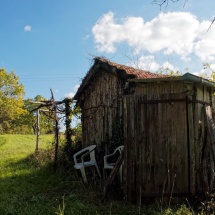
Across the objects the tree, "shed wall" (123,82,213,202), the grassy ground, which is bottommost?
the grassy ground

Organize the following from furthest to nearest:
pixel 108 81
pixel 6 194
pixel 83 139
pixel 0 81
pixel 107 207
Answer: pixel 0 81
pixel 83 139
pixel 108 81
pixel 6 194
pixel 107 207

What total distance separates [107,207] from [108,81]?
188 inches

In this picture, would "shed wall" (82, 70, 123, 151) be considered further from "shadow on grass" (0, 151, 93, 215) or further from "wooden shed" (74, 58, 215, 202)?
"wooden shed" (74, 58, 215, 202)

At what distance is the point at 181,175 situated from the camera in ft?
20.9

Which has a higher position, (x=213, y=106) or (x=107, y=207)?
(x=213, y=106)

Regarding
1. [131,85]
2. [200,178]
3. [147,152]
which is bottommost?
[200,178]

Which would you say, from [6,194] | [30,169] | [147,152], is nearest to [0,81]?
[30,169]

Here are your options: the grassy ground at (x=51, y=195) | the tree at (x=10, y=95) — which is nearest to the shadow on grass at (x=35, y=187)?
the grassy ground at (x=51, y=195)

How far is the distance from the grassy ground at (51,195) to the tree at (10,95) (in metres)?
24.2

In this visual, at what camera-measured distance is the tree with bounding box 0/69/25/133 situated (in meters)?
35.2

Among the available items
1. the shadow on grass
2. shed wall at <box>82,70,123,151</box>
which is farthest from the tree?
Result: shed wall at <box>82,70,123,151</box>

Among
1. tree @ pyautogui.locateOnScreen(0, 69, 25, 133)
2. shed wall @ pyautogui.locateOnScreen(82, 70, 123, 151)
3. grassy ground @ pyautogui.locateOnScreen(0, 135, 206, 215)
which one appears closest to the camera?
grassy ground @ pyautogui.locateOnScreen(0, 135, 206, 215)

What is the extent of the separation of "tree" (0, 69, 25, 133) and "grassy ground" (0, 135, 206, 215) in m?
24.2

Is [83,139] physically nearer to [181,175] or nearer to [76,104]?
[76,104]
